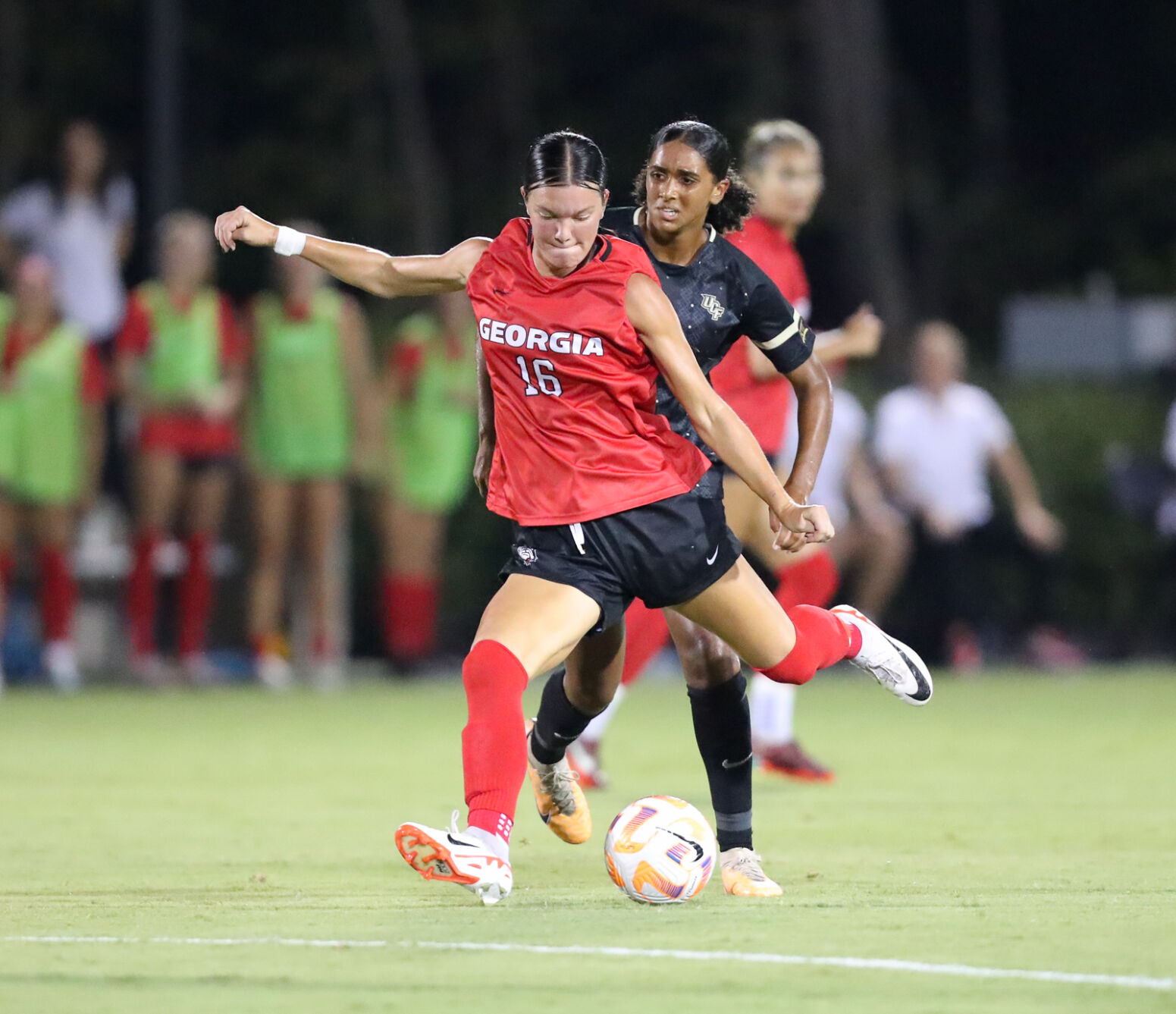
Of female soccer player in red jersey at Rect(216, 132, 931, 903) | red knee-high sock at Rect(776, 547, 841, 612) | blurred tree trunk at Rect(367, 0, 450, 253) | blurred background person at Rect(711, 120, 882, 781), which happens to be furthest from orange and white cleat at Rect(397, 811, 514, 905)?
blurred tree trunk at Rect(367, 0, 450, 253)

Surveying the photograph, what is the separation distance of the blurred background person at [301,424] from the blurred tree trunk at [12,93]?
8.28 meters

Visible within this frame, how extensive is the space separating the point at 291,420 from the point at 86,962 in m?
9.45

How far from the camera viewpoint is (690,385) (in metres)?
6.07

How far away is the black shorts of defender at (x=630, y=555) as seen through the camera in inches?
240

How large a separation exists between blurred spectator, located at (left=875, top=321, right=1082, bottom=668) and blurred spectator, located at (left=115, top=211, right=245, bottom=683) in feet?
14.8

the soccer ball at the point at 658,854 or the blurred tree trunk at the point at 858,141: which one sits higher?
the blurred tree trunk at the point at 858,141

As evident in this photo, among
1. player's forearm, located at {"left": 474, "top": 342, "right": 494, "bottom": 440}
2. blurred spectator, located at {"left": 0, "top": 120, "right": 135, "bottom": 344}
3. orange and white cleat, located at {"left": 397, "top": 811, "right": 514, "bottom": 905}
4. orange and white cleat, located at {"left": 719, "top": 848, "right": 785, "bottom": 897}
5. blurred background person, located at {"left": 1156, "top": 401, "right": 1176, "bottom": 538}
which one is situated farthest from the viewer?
blurred background person, located at {"left": 1156, "top": 401, "right": 1176, "bottom": 538}

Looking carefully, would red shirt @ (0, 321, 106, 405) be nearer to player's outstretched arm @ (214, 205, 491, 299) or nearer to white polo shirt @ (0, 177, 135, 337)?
white polo shirt @ (0, 177, 135, 337)

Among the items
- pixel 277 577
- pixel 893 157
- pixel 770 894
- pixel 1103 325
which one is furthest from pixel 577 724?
pixel 893 157

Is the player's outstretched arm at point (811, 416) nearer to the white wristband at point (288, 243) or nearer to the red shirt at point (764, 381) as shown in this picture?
the white wristband at point (288, 243)

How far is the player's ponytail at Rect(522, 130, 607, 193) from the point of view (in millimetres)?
5996

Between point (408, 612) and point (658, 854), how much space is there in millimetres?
9104

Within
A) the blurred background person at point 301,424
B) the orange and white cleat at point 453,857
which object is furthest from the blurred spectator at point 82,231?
the orange and white cleat at point 453,857

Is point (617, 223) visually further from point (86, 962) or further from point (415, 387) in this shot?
point (415, 387)
